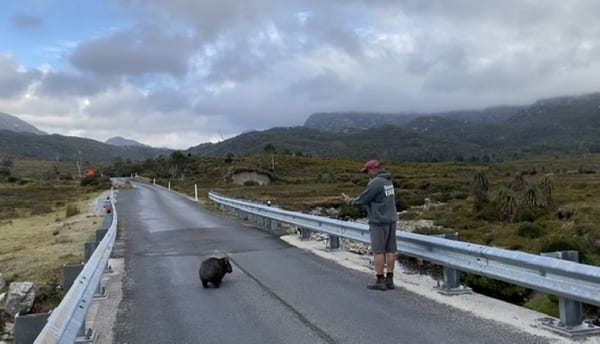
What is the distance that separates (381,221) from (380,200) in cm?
31

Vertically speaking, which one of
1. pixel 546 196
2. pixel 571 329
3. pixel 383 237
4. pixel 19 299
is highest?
pixel 383 237

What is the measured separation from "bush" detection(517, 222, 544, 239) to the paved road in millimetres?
10365

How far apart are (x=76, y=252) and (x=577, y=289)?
13213 mm

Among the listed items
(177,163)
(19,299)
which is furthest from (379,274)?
(177,163)

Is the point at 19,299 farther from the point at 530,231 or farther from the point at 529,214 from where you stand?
the point at 529,214

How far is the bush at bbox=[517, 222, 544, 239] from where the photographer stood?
19.4 meters

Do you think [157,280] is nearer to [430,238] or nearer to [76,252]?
[430,238]

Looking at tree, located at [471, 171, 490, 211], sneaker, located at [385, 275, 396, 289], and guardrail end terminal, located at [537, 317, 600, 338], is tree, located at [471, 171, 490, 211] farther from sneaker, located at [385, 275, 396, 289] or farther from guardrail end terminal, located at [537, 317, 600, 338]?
guardrail end terminal, located at [537, 317, 600, 338]

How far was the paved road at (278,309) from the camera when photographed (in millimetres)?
6082

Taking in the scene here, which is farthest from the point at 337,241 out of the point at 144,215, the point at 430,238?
the point at 144,215

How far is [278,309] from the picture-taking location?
24.1 feet

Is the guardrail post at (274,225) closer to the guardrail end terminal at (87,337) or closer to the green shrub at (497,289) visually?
the green shrub at (497,289)

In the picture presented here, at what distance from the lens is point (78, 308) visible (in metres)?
5.80

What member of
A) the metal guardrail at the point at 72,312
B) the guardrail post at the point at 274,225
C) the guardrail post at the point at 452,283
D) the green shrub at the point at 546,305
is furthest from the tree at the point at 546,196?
the metal guardrail at the point at 72,312
